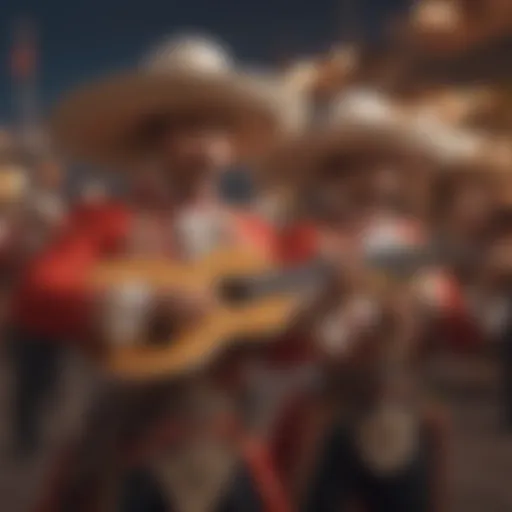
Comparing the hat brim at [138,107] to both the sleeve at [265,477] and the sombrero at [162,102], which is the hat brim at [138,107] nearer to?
the sombrero at [162,102]

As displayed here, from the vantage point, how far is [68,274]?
727mm

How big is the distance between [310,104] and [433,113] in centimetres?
11

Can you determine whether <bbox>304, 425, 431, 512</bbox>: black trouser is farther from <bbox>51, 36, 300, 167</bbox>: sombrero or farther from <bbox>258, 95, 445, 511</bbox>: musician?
<bbox>51, 36, 300, 167</bbox>: sombrero

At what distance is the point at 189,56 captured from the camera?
29.8 inches

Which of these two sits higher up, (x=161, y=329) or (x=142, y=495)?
(x=161, y=329)

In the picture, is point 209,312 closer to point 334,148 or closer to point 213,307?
point 213,307

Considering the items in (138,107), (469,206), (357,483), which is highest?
(138,107)

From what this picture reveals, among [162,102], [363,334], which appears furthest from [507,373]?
[162,102]

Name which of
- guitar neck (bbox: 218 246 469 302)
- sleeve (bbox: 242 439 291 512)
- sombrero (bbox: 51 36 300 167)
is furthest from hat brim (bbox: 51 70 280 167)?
sleeve (bbox: 242 439 291 512)

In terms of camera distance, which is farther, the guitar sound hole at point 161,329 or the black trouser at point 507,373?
the black trouser at point 507,373

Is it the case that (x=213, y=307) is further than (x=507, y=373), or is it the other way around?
(x=507, y=373)

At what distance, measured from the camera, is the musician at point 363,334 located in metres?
0.78

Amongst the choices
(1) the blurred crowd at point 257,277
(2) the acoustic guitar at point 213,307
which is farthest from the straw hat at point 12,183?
(2) the acoustic guitar at point 213,307

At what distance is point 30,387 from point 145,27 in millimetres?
332
